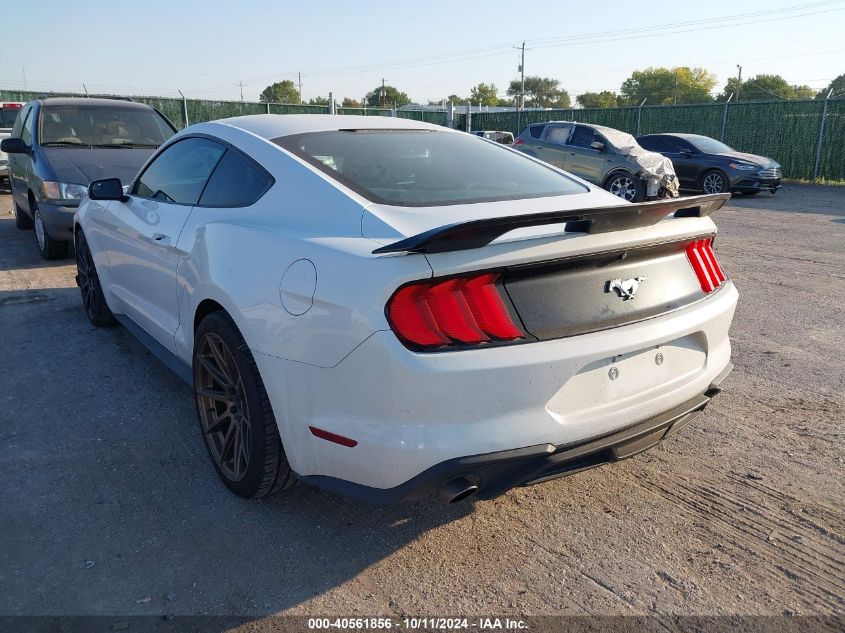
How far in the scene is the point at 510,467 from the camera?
2.17m

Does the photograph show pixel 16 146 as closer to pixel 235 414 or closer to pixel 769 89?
pixel 235 414

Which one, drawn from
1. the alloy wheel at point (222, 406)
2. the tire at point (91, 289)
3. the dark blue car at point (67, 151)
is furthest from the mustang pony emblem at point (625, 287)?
the dark blue car at point (67, 151)

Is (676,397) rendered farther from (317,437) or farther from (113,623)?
(113,623)

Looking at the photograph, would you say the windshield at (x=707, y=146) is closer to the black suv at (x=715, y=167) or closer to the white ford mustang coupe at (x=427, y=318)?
the black suv at (x=715, y=167)

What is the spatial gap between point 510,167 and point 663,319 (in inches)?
47.4

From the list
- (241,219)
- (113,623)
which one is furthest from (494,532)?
(241,219)

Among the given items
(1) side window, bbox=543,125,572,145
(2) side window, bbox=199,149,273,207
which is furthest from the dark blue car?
(1) side window, bbox=543,125,572,145

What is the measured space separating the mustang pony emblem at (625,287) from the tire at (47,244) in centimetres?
698

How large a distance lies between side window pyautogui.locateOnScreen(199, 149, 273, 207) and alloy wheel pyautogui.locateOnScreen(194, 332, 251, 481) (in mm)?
637

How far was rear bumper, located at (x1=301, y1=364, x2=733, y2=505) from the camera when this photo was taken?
2.12 metres

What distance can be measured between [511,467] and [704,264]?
134cm

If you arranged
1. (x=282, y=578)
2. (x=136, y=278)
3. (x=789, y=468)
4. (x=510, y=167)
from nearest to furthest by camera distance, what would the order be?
(x=282, y=578) → (x=789, y=468) → (x=510, y=167) → (x=136, y=278)

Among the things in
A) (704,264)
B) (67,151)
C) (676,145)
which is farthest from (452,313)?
(676,145)

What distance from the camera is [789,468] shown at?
313cm
